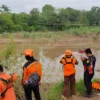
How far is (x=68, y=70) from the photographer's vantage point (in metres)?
9.24

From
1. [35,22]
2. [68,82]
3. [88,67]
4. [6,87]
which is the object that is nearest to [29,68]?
[6,87]

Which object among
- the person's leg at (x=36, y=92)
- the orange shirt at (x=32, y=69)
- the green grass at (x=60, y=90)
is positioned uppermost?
the orange shirt at (x=32, y=69)

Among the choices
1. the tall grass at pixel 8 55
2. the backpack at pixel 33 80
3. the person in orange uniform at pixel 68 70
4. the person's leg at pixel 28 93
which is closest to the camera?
the backpack at pixel 33 80

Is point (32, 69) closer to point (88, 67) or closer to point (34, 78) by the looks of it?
point (34, 78)

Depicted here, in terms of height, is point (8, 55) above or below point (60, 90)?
above

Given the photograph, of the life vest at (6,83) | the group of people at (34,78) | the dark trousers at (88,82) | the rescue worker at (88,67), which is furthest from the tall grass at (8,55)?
the dark trousers at (88,82)

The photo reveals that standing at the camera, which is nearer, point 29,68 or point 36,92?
point 29,68

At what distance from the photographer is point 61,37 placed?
4778 centimetres

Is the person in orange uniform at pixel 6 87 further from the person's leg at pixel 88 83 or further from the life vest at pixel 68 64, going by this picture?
the person's leg at pixel 88 83

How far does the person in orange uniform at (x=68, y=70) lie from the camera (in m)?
9.16

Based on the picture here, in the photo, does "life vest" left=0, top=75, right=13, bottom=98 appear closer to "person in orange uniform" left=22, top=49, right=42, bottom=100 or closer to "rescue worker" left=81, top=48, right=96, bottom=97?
"person in orange uniform" left=22, top=49, right=42, bottom=100

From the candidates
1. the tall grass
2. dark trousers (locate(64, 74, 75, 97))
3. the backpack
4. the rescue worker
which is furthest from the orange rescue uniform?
the backpack

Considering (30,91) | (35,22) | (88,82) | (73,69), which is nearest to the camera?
(30,91)

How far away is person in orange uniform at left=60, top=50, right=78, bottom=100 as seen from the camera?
9156 millimetres
